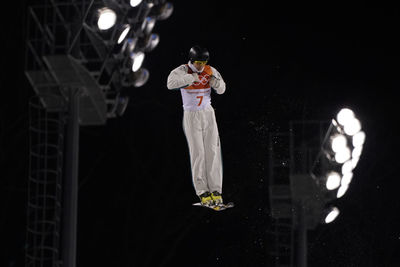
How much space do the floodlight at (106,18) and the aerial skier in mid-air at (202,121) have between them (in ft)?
17.1

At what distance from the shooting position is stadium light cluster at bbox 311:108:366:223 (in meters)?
15.4

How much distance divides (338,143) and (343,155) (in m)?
0.21

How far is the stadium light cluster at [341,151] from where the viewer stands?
15383mm

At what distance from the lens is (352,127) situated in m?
15.8

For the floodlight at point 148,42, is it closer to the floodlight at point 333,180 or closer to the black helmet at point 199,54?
the floodlight at point 333,180

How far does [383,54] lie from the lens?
2828 cm

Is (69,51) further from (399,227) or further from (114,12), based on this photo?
(399,227)

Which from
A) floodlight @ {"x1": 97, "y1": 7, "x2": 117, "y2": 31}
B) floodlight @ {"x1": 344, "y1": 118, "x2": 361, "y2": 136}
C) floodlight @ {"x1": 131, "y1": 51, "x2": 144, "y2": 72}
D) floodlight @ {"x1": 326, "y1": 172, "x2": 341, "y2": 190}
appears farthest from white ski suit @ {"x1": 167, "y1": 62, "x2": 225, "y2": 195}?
floodlight @ {"x1": 326, "y1": 172, "x2": 341, "y2": 190}

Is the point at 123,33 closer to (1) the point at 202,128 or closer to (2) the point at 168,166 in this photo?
(1) the point at 202,128

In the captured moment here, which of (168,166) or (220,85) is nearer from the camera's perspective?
(220,85)

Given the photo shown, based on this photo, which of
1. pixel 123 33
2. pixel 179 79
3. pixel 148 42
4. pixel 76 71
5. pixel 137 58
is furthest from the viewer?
pixel 76 71

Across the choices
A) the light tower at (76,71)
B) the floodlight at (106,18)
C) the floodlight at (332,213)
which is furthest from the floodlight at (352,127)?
the floodlight at (106,18)

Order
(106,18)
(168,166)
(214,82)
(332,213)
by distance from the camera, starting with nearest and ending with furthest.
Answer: (214,82) → (106,18) → (332,213) → (168,166)

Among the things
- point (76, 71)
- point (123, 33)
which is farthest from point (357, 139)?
point (123, 33)
